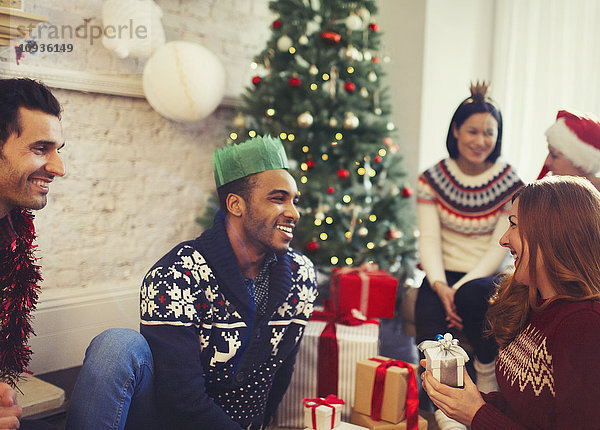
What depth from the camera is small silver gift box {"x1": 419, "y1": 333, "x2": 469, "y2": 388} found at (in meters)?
1.45

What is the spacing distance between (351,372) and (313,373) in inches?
6.3

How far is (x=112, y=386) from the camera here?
5.01 ft

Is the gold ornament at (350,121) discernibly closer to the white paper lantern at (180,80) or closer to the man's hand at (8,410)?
the white paper lantern at (180,80)

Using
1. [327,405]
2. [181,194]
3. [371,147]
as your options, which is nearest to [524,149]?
[371,147]

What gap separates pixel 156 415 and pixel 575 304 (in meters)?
1.21

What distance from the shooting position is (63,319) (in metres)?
3.06

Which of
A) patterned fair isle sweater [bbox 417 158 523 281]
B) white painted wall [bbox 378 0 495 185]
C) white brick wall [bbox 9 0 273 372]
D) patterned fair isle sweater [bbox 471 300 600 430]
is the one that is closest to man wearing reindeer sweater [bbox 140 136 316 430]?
patterned fair isle sweater [bbox 471 300 600 430]

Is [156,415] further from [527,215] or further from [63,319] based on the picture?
[63,319]

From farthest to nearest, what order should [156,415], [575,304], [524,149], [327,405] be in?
[524,149] < [327,405] < [156,415] < [575,304]

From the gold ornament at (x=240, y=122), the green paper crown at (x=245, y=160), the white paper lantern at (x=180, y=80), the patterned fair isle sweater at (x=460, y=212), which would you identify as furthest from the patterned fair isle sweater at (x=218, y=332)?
the gold ornament at (x=240, y=122)

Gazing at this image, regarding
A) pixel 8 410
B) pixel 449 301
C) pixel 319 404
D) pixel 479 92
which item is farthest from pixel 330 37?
pixel 8 410

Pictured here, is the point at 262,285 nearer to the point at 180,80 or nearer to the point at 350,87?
the point at 180,80

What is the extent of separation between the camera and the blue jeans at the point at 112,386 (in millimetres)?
1514

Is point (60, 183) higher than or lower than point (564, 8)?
lower
